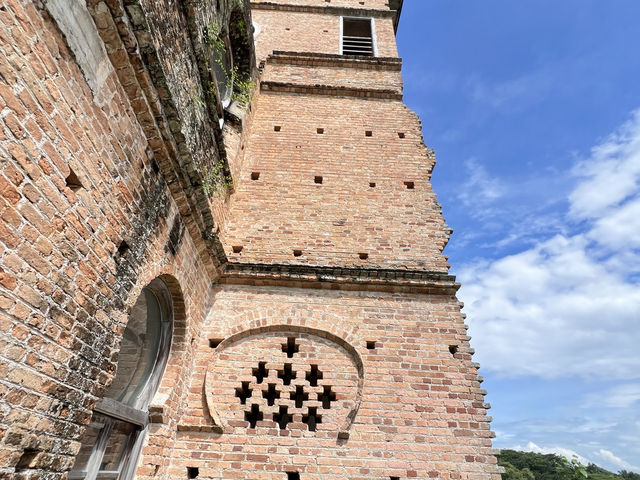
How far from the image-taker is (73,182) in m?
2.38

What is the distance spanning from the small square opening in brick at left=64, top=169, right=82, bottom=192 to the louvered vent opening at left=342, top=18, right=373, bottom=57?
363 inches

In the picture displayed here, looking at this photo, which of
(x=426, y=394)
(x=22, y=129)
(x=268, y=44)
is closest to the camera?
(x=22, y=129)

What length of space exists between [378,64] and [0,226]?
9103 millimetres

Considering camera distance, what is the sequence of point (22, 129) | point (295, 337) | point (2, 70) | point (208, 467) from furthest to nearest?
point (295, 337) → point (208, 467) → point (22, 129) → point (2, 70)

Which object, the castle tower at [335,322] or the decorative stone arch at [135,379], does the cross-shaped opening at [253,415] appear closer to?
the castle tower at [335,322]

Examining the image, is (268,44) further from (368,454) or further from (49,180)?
(368,454)

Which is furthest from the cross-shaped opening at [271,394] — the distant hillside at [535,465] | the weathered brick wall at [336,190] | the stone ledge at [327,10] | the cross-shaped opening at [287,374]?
the distant hillside at [535,465]

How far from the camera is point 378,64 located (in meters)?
9.12

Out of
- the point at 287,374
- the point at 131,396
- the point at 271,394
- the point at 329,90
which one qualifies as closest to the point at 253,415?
the point at 271,394

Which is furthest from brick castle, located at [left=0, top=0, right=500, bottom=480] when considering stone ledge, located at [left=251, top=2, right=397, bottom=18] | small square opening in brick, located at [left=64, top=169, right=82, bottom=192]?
stone ledge, located at [left=251, top=2, right=397, bottom=18]

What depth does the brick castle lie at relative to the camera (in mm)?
2098

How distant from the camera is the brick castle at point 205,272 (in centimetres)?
210

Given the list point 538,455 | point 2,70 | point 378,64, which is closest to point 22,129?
point 2,70

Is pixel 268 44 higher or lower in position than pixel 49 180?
higher
